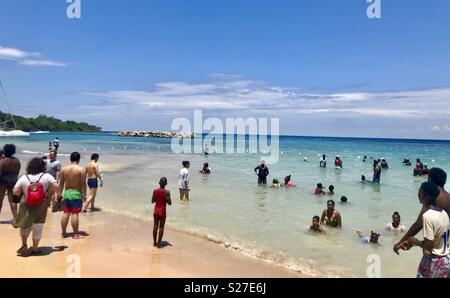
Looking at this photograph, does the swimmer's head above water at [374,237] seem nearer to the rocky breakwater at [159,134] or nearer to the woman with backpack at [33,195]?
the woman with backpack at [33,195]

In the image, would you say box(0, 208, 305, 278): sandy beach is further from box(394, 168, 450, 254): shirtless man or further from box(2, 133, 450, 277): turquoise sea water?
box(394, 168, 450, 254): shirtless man

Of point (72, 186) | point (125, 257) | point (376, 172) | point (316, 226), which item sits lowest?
point (316, 226)

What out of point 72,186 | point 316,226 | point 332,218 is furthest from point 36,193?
point 332,218

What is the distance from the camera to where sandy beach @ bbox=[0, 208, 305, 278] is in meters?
6.22

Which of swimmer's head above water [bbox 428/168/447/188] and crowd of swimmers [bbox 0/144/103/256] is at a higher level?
swimmer's head above water [bbox 428/168/447/188]

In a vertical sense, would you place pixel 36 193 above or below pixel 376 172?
above

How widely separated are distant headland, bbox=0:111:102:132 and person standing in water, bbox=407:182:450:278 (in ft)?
318

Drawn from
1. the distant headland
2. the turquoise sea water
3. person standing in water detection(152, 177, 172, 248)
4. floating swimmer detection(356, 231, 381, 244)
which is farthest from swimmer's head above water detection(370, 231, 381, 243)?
the distant headland

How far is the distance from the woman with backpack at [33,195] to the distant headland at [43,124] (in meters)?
92.3

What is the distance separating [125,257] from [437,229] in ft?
17.2

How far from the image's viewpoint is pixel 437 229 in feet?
14.3

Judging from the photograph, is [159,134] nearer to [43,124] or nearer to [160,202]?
[43,124]
